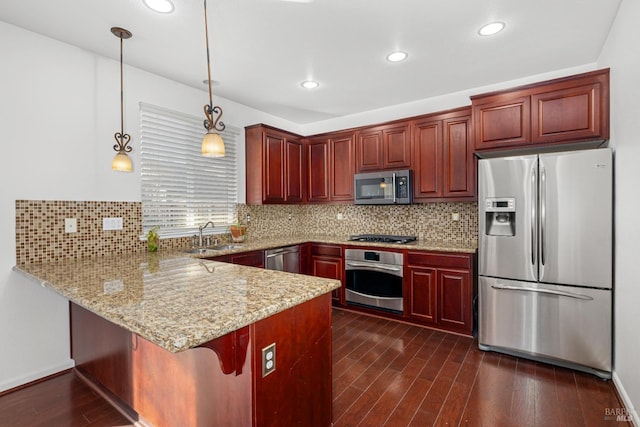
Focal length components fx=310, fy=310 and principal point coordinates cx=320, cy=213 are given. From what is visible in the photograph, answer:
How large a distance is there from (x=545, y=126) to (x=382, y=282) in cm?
214

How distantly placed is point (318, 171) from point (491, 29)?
2579 millimetres

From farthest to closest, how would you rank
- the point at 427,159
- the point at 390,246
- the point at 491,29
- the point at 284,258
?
the point at 284,258, the point at 427,159, the point at 390,246, the point at 491,29

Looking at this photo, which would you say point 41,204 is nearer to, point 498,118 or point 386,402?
point 386,402

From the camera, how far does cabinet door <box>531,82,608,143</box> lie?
2.45 m

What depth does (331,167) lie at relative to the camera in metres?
4.28

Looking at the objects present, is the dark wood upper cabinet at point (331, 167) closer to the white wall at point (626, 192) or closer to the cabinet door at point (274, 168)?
the cabinet door at point (274, 168)

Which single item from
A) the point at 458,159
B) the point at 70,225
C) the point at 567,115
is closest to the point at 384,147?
the point at 458,159

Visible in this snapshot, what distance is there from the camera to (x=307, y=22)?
2.22m

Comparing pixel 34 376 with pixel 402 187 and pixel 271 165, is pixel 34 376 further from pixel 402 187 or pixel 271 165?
pixel 402 187

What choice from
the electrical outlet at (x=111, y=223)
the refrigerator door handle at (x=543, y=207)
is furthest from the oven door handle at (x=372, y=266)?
the electrical outlet at (x=111, y=223)

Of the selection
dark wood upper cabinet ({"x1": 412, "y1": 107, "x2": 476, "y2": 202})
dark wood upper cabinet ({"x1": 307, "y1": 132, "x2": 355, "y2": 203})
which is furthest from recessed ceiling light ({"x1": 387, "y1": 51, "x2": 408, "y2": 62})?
dark wood upper cabinet ({"x1": 307, "y1": 132, "x2": 355, "y2": 203})

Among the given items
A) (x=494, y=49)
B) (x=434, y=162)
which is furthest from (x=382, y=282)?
(x=494, y=49)

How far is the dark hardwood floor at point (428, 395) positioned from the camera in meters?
1.89

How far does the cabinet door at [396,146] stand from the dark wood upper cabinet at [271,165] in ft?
4.12
